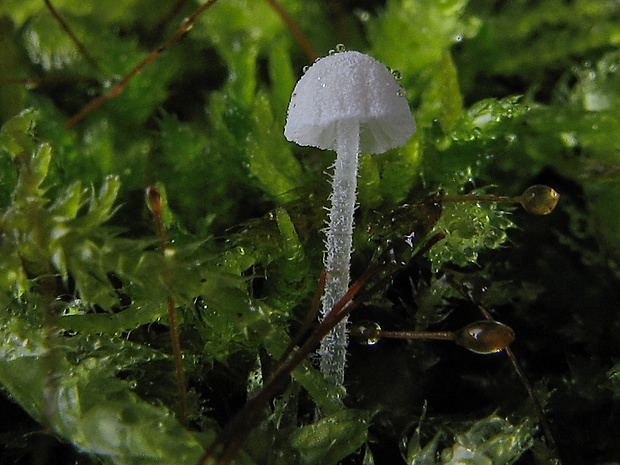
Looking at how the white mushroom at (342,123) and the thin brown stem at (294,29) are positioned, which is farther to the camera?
the thin brown stem at (294,29)

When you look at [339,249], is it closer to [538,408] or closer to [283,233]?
[283,233]

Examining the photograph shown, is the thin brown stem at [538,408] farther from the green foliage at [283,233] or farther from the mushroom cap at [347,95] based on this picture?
the mushroom cap at [347,95]

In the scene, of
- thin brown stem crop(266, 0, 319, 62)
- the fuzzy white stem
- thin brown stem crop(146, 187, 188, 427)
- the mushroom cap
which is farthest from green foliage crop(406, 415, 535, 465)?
thin brown stem crop(266, 0, 319, 62)

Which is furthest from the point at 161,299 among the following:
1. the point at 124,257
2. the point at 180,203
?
the point at 180,203

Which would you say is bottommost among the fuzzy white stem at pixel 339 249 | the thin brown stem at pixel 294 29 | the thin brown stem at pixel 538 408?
the thin brown stem at pixel 538 408

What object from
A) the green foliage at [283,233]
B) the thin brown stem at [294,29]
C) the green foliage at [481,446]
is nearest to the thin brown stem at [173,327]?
the green foliage at [283,233]

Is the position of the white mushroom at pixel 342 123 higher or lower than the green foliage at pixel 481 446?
higher

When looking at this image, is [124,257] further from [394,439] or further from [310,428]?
[394,439]
